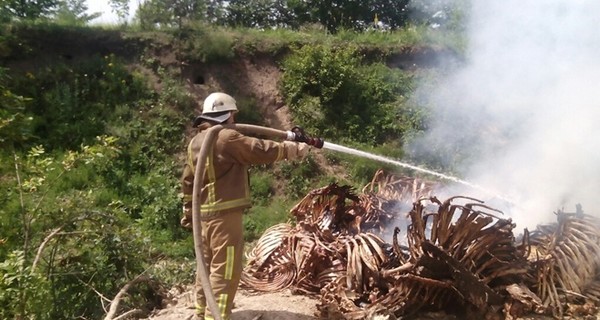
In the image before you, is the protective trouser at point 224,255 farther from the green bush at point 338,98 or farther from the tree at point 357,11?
the tree at point 357,11

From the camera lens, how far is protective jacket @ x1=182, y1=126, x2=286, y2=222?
3846 millimetres

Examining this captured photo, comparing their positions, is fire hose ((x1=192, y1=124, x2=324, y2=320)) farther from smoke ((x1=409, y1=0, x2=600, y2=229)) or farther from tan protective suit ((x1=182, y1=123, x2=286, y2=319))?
smoke ((x1=409, y1=0, x2=600, y2=229))

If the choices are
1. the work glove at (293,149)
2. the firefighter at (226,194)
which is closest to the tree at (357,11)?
the work glove at (293,149)

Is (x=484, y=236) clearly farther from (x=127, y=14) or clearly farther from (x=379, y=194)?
(x=127, y=14)

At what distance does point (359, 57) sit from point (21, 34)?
6832 millimetres

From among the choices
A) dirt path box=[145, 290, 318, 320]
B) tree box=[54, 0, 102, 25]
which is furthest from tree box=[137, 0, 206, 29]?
dirt path box=[145, 290, 318, 320]

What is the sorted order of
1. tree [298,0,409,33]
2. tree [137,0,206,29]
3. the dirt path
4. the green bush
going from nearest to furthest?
the dirt path < the green bush < tree [137,0,206,29] < tree [298,0,409,33]

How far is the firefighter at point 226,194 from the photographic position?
3781 mm

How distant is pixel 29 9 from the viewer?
11742 mm

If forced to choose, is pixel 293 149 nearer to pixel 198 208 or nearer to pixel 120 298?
pixel 198 208

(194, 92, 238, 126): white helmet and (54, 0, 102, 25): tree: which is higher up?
(54, 0, 102, 25): tree

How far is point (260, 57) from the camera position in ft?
37.8

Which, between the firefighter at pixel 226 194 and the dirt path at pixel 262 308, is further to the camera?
the dirt path at pixel 262 308

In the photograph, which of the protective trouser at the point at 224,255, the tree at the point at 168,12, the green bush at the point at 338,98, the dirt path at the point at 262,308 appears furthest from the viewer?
the tree at the point at 168,12
